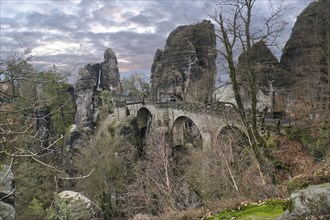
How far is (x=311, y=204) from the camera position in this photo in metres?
4.35

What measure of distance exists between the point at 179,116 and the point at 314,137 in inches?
623

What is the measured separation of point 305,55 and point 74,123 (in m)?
30.9

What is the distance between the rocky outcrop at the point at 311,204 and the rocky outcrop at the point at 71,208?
867 cm

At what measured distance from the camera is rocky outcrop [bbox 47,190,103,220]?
11.5 meters

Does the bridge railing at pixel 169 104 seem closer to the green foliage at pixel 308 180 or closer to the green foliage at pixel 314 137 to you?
the green foliage at pixel 314 137

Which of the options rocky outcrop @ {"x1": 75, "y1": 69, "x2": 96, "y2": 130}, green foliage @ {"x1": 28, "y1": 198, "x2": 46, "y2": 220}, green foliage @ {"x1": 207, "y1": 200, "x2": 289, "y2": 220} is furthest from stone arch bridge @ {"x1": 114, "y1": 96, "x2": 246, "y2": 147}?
green foliage @ {"x1": 28, "y1": 198, "x2": 46, "y2": 220}

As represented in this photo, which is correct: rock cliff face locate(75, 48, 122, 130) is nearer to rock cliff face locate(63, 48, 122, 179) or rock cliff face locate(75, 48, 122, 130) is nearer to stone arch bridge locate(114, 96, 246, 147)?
rock cliff face locate(63, 48, 122, 179)

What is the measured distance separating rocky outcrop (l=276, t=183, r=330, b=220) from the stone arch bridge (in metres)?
10.1

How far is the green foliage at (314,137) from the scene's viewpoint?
50.8 ft

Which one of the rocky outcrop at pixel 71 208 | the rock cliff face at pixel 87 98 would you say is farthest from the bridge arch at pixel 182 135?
the rocky outcrop at pixel 71 208

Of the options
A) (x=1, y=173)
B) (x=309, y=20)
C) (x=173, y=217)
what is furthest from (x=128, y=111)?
(x=1, y=173)

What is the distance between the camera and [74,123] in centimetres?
4431

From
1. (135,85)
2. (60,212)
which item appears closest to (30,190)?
(60,212)

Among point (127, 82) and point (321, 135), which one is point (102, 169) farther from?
point (127, 82)
